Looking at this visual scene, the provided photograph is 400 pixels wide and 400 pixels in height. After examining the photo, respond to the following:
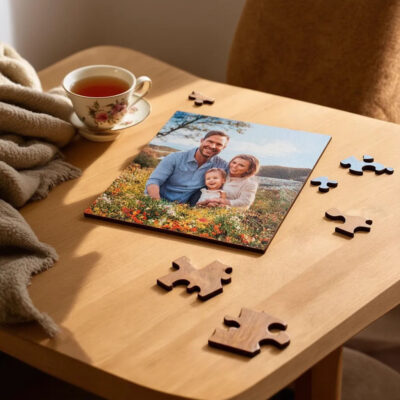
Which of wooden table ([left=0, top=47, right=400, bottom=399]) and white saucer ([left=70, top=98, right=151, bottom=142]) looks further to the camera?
white saucer ([left=70, top=98, right=151, bottom=142])

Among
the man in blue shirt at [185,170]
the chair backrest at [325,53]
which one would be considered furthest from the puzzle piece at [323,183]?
the chair backrest at [325,53]

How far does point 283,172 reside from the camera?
1.00 m

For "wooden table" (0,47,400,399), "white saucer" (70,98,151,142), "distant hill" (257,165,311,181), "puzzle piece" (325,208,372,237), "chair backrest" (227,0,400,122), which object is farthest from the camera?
"chair backrest" (227,0,400,122)

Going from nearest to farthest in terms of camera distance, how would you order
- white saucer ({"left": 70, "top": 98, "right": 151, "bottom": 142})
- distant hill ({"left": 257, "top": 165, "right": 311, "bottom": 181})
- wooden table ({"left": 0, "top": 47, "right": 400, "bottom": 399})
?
wooden table ({"left": 0, "top": 47, "right": 400, "bottom": 399}) → distant hill ({"left": 257, "top": 165, "right": 311, "bottom": 181}) → white saucer ({"left": 70, "top": 98, "right": 151, "bottom": 142})

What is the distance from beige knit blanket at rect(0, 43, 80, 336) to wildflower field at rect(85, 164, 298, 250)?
105mm

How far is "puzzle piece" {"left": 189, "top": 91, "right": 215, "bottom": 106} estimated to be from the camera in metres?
1.20

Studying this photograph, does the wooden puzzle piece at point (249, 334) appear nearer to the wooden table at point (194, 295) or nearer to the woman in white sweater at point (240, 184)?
the wooden table at point (194, 295)

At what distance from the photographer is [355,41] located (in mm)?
1419

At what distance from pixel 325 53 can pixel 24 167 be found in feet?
2.59

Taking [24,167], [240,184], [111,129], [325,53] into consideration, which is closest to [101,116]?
[111,129]

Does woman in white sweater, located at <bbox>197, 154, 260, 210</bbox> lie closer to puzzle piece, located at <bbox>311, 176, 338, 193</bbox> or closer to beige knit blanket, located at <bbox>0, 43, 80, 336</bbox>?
puzzle piece, located at <bbox>311, 176, 338, 193</bbox>

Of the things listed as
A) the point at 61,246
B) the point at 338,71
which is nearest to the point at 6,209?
the point at 61,246

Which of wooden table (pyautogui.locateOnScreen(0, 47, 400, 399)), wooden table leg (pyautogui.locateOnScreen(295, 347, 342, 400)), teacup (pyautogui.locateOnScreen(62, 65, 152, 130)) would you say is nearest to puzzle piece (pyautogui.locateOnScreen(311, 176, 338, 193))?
wooden table (pyautogui.locateOnScreen(0, 47, 400, 399))

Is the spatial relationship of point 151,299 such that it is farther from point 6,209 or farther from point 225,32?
point 225,32
